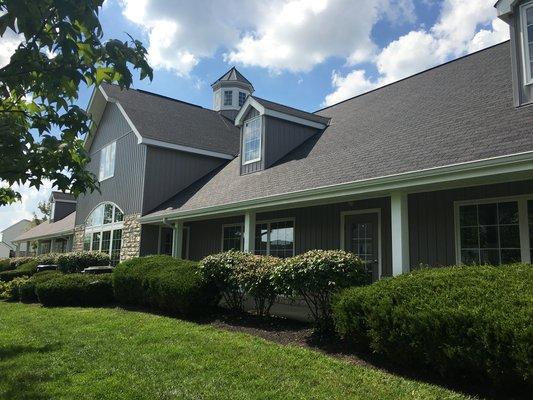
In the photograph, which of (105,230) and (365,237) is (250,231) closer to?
(365,237)

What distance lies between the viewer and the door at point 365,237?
33.8ft

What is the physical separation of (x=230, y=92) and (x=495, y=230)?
19844 millimetres

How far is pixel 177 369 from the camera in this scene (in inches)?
233

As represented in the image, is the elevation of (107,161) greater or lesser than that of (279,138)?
greater

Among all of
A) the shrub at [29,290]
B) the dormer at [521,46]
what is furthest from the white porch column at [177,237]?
the dormer at [521,46]

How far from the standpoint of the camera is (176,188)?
18.1 meters

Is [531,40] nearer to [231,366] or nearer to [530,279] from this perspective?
[530,279]

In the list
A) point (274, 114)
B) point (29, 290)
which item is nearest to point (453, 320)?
point (274, 114)

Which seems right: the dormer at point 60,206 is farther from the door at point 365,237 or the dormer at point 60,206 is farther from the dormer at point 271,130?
the door at point 365,237

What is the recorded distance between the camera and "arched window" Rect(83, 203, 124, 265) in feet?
62.7

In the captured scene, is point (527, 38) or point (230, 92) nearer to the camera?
point (527, 38)

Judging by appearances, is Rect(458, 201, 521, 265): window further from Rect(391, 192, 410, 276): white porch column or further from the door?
the door

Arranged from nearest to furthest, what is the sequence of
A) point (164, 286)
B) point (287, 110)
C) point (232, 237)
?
point (164, 286) → point (287, 110) → point (232, 237)

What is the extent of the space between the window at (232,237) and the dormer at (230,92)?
1081 centimetres
